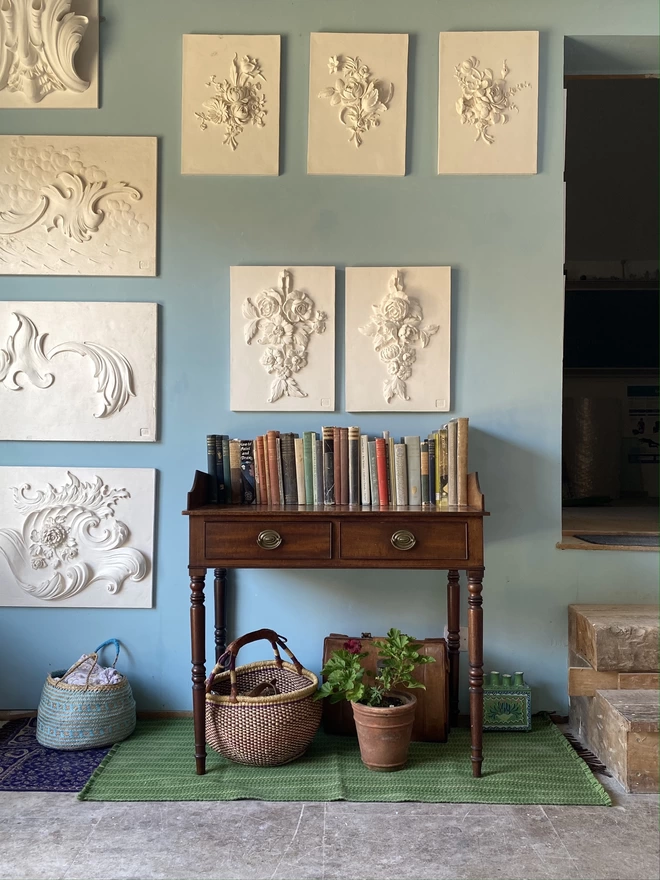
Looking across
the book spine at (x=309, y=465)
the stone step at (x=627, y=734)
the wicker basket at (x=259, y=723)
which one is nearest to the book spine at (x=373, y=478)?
the book spine at (x=309, y=465)

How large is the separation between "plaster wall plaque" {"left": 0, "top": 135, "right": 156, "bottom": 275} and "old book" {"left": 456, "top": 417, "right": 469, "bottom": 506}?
4.55 ft

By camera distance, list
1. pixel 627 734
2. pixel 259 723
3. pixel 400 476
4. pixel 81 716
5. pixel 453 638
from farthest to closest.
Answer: pixel 453 638 < pixel 400 476 < pixel 81 716 < pixel 259 723 < pixel 627 734

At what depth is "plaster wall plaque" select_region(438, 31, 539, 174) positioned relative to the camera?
10.2ft

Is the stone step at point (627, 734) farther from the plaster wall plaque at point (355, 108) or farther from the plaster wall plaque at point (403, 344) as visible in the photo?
the plaster wall plaque at point (355, 108)

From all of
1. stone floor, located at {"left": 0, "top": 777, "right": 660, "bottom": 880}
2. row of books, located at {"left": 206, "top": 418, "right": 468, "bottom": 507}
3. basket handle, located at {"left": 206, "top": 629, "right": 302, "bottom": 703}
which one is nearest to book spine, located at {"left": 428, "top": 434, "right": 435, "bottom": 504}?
row of books, located at {"left": 206, "top": 418, "right": 468, "bottom": 507}

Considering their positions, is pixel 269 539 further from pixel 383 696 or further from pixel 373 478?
pixel 383 696

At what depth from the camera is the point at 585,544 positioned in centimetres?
311

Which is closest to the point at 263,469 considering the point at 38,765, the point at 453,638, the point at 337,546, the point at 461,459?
the point at 337,546

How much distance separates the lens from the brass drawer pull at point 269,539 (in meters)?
2.57

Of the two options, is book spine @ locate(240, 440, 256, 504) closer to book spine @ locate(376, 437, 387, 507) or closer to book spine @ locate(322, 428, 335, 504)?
book spine @ locate(322, 428, 335, 504)

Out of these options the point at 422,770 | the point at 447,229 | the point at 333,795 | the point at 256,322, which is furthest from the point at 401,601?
the point at 447,229

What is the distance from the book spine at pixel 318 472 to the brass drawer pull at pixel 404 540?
17.5 inches

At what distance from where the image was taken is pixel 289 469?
2.93m

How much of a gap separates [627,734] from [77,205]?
2775mm
